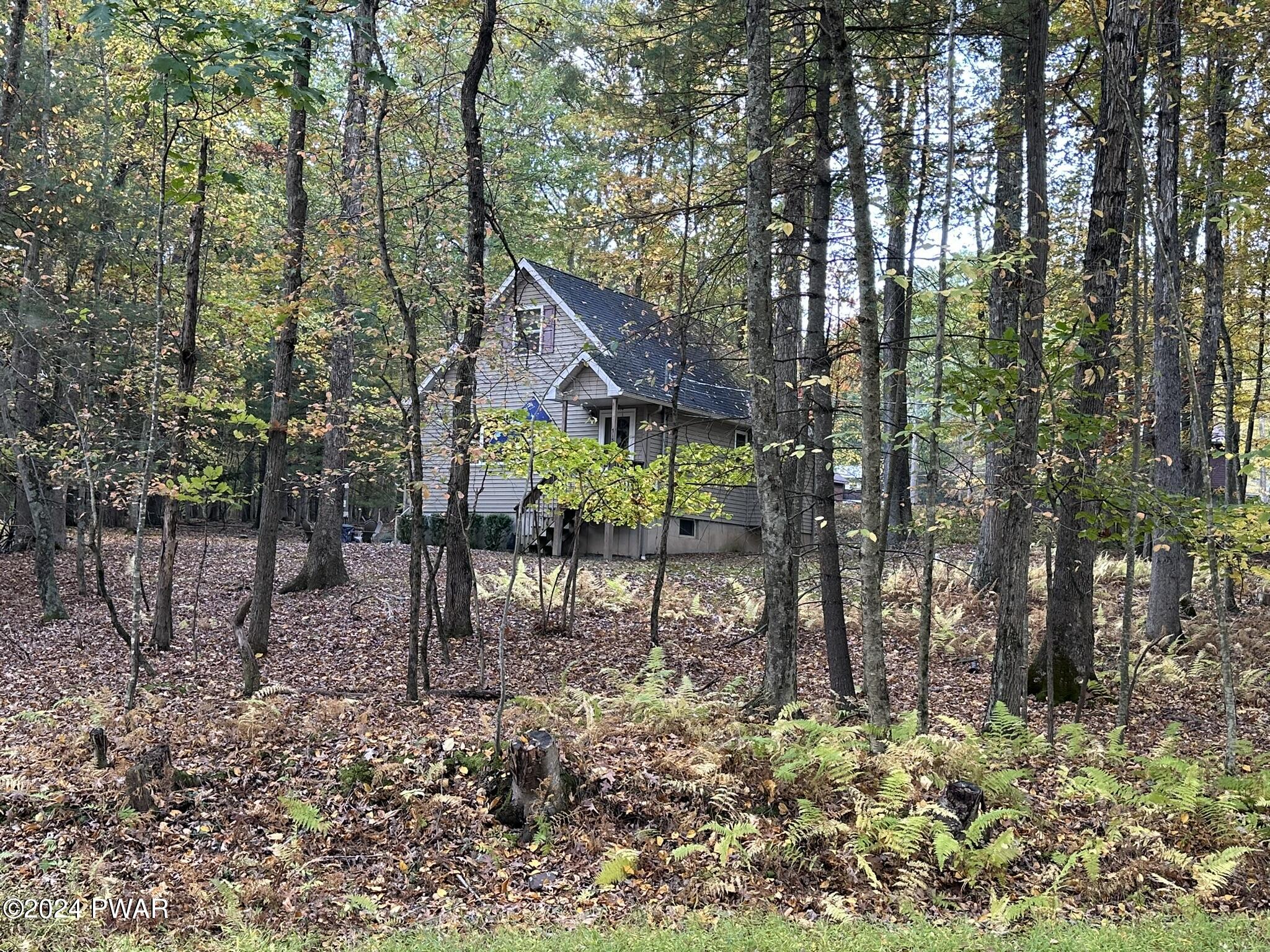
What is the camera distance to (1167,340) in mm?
10977

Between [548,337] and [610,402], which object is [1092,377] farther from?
[548,337]

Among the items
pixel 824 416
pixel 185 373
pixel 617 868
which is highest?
pixel 185 373

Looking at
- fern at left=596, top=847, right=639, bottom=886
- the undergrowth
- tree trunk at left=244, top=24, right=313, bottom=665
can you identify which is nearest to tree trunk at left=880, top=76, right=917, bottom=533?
the undergrowth

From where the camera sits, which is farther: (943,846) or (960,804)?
(960,804)

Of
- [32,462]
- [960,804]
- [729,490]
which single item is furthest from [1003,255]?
[729,490]

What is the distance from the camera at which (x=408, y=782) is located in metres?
5.89

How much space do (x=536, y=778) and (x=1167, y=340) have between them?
993 centimetres

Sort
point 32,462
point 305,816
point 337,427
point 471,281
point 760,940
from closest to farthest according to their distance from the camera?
point 760,940, point 305,816, point 471,281, point 337,427, point 32,462

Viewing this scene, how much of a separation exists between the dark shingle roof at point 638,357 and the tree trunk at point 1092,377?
12.0m

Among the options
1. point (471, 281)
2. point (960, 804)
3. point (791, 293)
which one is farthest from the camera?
point (471, 281)

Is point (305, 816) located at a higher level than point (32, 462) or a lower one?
lower

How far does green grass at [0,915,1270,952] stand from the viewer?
3.84 metres

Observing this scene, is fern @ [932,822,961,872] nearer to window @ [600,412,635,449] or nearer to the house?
the house

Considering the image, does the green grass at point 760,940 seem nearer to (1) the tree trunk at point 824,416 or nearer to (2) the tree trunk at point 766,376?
(2) the tree trunk at point 766,376
